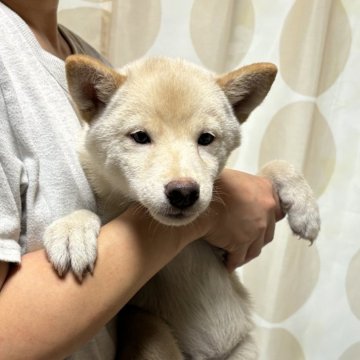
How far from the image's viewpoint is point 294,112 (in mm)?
1611

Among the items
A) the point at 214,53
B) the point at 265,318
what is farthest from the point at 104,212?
the point at 265,318

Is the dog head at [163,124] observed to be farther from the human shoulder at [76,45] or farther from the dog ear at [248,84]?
the human shoulder at [76,45]

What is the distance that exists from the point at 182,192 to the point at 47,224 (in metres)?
0.26

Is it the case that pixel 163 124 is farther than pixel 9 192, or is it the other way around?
pixel 163 124

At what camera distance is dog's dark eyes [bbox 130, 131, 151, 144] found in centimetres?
92

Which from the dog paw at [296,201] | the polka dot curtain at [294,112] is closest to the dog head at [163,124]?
the dog paw at [296,201]

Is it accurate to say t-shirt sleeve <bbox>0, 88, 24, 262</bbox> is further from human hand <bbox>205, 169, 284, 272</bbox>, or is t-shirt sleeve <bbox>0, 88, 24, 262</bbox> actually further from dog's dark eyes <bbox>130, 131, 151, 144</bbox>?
human hand <bbox>205, 169, 284, 272</bbox>

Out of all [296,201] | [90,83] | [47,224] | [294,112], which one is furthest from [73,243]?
[294,112]

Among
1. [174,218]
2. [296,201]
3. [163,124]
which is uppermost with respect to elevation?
[163,124]

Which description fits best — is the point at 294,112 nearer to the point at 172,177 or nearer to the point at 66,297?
the point at 172,177

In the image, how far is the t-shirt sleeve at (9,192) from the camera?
724 millimetres

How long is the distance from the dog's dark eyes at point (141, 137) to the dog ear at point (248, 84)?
23 centimetres

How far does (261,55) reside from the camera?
1634mm

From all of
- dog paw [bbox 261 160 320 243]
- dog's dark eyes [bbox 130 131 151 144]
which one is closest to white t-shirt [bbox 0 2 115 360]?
dog's dark eyes [bbox 130 131 151 144]
